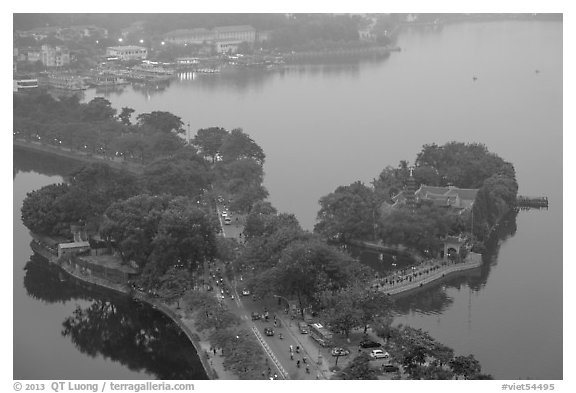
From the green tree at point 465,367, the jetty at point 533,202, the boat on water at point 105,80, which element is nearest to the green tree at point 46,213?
the green tree at point 465,367

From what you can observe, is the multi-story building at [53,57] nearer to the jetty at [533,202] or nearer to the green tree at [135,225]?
the jetty at [533,202]

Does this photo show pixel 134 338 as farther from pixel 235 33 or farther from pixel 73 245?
pixel 235 33

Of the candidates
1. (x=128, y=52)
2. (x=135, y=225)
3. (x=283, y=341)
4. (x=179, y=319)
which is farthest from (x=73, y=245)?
(x=128, y=52)

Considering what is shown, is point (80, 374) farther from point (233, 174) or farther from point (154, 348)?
point (233, 174)

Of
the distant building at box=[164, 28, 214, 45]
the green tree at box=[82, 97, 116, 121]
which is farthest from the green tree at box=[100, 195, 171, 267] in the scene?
the distant building at box=[164, 28, 214, 45]

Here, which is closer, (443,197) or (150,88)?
(443,197)

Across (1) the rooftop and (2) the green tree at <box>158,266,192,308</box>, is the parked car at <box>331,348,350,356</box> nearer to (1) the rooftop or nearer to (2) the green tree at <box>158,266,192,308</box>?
(2) the green tree at <box>158,266,192,308</box>
